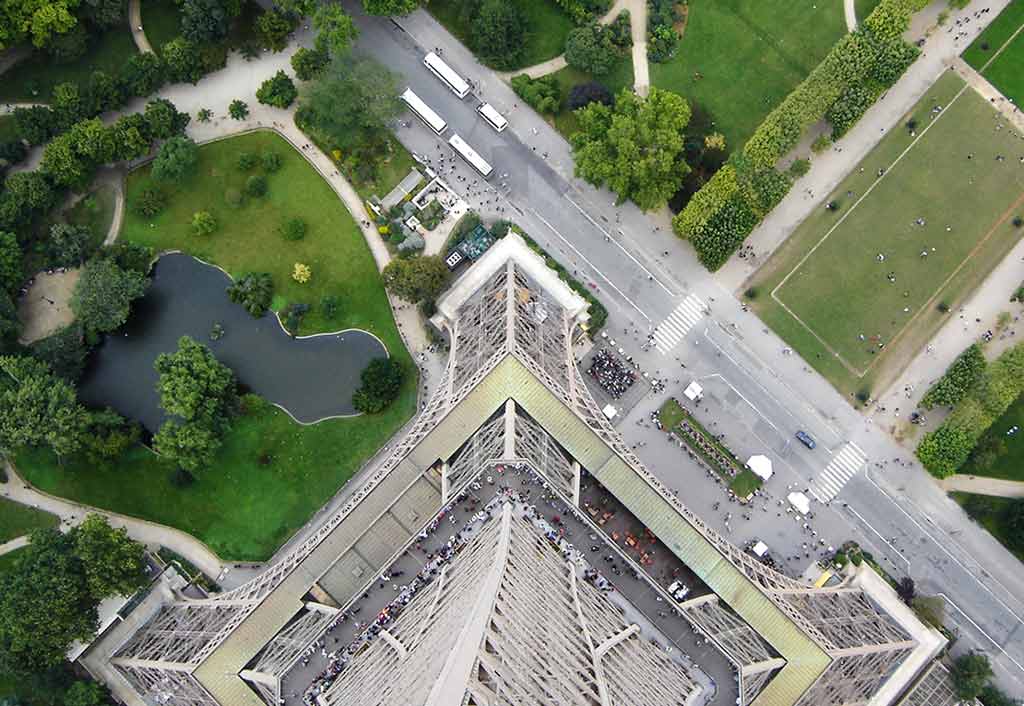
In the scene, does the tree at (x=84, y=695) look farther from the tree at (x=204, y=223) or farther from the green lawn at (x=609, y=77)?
the green lawn at (x=609, y=77)

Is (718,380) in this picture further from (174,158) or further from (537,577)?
(174,158)

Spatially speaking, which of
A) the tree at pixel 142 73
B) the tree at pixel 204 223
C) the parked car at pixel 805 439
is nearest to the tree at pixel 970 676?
the parked car at pixel 805 439

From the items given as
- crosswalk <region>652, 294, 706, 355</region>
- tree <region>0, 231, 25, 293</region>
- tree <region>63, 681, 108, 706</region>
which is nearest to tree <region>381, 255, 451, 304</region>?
crosswalk <region>652, 294, 706, 355</region>

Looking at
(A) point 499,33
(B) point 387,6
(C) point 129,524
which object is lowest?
(C) point 129,524

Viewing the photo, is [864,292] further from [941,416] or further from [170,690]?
[170,690]

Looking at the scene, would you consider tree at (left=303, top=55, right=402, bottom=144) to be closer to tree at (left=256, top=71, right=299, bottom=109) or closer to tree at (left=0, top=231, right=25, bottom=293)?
tree at (left=256, top=71, right=299, bottom=109)

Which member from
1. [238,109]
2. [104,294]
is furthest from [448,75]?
[104,294]
